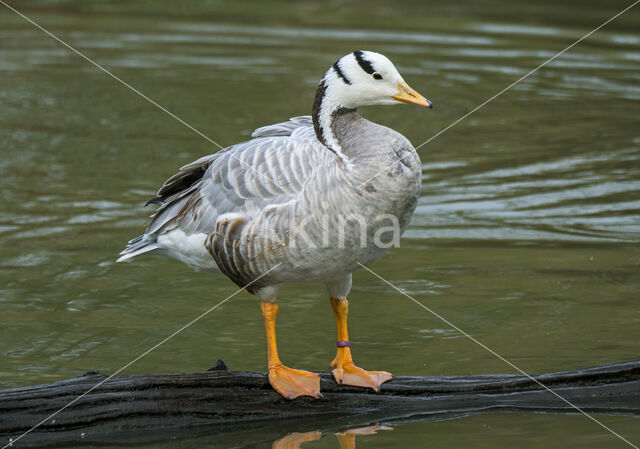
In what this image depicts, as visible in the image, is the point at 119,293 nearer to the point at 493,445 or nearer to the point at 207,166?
the point at 207,166

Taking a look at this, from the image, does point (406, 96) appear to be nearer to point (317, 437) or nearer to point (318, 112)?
point (318, 112)

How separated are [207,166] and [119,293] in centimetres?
307

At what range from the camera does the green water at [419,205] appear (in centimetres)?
857

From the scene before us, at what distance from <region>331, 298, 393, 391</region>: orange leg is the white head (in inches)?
64.4

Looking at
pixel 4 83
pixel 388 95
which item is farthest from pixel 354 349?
pixel 4 83

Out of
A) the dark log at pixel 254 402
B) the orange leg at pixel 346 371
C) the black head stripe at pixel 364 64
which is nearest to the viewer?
the dark log at pixel 254 402

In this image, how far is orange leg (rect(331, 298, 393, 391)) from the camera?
6941 millimetres

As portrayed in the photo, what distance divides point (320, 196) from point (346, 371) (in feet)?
4.63

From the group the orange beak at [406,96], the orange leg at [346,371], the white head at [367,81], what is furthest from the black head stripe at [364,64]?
the orange leg at [346,371]

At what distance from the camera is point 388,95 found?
21.8ft

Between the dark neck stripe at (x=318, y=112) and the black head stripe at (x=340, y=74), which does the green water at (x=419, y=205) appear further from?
the black head stripe at (x=340, y=74)

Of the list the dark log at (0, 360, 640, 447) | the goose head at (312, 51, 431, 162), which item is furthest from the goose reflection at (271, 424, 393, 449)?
the goose head at (312, 51, 431, 162)

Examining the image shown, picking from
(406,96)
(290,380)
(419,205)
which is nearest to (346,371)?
(290,380)

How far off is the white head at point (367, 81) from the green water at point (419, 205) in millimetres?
2388
